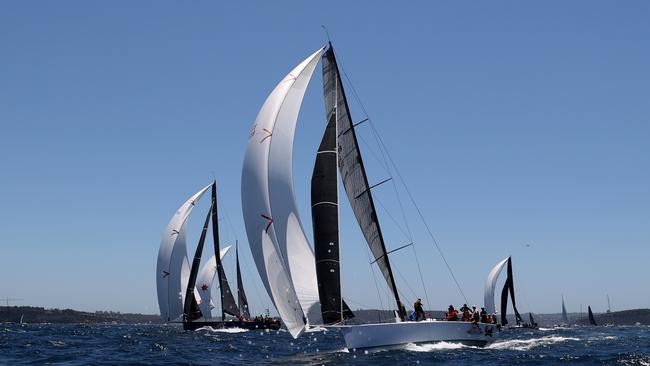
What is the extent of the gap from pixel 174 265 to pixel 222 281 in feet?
20.6

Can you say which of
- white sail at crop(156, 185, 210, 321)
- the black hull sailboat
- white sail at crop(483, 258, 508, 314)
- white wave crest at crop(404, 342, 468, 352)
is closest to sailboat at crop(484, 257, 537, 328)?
white sail at crop(483, 258, 508, 314)

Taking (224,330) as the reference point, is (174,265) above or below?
above

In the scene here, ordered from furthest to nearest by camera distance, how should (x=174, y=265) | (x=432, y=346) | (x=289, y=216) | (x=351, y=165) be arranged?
(x=174, y=265)
(x=351, y=165)
(x=432, y=346)
(x=289, y=216)

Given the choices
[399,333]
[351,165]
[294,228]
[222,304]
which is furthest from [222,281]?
[294,228]

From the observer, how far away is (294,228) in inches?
1043

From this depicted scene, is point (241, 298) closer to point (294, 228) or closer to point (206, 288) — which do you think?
point (206, 288)

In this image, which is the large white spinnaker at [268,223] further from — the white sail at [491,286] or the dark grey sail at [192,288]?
the white sail at [491,286]

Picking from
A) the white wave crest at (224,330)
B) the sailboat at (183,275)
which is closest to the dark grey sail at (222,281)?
the sailboat at (183,275)

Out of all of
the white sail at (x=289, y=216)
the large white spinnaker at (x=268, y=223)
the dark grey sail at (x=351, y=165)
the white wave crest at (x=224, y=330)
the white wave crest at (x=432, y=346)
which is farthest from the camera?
the white wave crest at (x=224, y=330)

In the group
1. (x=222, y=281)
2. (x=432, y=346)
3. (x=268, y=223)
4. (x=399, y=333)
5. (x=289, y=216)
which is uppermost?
(x=222, y=281)

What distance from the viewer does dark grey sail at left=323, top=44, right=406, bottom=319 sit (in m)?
30.0

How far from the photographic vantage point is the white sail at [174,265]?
6562 cm

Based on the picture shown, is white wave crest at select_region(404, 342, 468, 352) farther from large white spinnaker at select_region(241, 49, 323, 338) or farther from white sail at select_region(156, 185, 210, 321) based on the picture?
white sail at select_region(156, 185, 210, 321)

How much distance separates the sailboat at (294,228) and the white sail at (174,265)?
3901 centimetres
